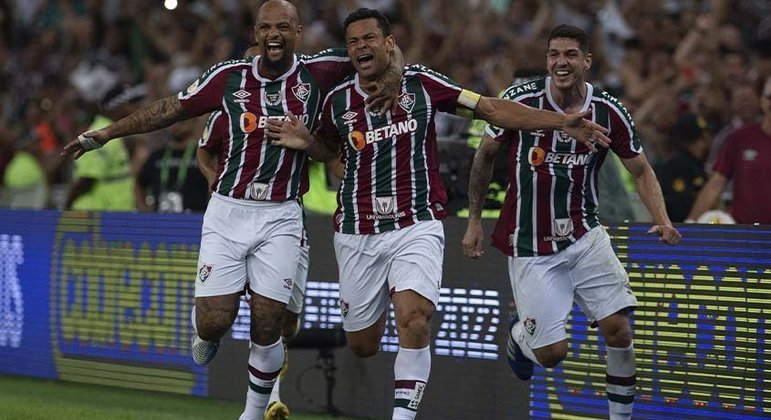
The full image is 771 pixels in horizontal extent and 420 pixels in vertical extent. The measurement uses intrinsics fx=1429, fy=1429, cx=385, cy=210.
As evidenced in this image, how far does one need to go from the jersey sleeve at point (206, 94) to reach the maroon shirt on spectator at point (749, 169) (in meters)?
4.78

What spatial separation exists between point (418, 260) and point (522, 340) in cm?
115

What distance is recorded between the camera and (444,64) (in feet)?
54.5

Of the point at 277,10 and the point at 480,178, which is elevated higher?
the point at 277,10

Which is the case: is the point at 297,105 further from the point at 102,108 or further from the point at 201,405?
the point at 102,108

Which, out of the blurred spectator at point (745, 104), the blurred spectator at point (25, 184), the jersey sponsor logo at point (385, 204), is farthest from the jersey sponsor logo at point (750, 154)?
the blurred spectator at point (25, 184)

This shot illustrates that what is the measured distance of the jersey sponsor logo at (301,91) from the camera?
9172mm

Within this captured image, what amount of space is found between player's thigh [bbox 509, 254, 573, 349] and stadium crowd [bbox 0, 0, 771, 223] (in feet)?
8.06

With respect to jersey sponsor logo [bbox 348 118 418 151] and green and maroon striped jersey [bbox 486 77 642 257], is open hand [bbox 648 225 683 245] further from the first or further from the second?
jersey sponsor logo [bbox 348 118 418 151]

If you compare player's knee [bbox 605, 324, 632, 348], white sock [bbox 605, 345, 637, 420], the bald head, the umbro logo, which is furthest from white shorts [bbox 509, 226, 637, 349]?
the bald head

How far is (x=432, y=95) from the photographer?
9000 millimetres

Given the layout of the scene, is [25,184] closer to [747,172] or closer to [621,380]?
[747,172]

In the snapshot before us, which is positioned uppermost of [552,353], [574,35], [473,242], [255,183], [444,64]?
[444,64]

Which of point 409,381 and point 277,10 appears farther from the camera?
point 277,10

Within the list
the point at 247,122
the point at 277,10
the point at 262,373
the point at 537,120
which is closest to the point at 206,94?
the point at 247,122
